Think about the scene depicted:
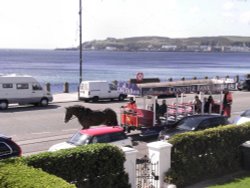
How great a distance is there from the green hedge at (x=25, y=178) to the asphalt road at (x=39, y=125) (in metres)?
9.15

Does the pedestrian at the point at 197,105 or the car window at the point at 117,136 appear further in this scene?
the pedestrian at the point at 197,105

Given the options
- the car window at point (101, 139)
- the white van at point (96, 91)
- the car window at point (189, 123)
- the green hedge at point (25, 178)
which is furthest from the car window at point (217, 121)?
the white van at point (96, 91)

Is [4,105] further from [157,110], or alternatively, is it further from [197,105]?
[197,105]

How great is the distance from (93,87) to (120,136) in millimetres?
21402

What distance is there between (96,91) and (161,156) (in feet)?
83.5

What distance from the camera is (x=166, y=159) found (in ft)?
46.3

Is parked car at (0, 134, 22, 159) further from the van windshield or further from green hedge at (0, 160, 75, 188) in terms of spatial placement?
green hedge at (0, 160, 75, 188)

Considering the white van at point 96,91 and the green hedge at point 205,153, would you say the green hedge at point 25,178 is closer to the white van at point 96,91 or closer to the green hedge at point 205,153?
the green hedge at point 205,153

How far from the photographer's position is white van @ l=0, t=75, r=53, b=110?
3362 centimetres

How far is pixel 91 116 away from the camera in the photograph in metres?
22.3

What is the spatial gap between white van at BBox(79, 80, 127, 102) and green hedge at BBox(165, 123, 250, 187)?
23.2 m

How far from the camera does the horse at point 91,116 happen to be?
2225 centimetres

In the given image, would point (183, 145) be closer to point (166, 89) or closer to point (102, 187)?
point (102, 187)

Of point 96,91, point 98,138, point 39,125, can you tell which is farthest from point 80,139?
point 96,91
